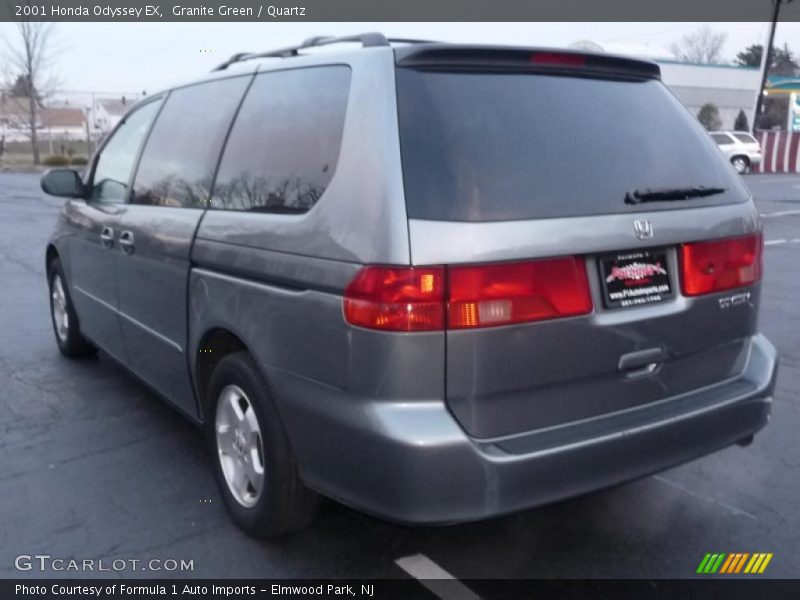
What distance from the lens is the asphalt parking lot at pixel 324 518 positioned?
129 inches

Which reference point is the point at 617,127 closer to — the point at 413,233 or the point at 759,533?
the point at 413,233

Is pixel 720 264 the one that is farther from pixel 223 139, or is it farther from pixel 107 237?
pixel 107 237

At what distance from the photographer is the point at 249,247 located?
3.21m

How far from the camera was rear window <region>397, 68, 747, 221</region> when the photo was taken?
2680 mm

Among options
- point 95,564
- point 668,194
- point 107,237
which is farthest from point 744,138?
point 95,564

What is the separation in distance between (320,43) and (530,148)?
1245 mm

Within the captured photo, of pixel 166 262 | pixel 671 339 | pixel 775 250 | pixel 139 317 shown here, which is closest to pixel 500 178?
pixel 671 339

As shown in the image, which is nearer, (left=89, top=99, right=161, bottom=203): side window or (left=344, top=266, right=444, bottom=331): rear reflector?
(left=344, top=266, right=444, bottom=331): rear reflector

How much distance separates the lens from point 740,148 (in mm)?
31953

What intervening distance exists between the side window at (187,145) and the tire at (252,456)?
864mm

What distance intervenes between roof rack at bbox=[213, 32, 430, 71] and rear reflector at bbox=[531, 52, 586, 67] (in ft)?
1.34

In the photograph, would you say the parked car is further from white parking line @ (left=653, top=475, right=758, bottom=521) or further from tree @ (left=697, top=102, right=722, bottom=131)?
white parking line @ (left=653, top=475, right=758, bottom=521)

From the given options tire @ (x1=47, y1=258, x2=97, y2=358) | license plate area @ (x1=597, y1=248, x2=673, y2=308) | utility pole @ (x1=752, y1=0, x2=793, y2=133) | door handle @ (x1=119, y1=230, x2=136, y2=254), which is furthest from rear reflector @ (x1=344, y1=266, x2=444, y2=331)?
utility pole @ (x1=752, y1=0, x2=793, y2=133)

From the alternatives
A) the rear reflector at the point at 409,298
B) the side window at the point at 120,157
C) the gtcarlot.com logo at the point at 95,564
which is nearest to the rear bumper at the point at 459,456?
the rear reflector at the point at 409,298
